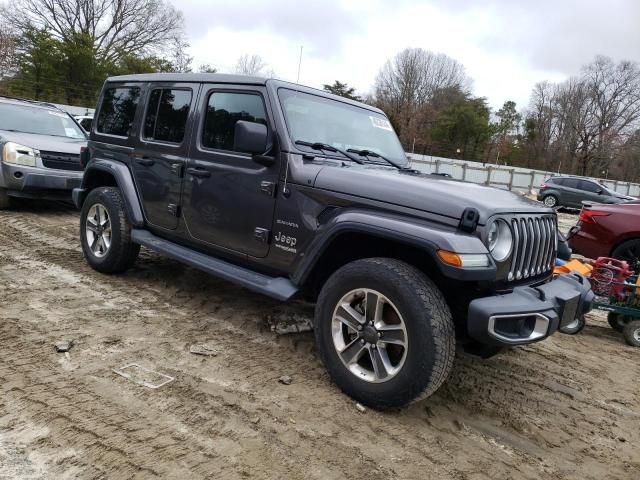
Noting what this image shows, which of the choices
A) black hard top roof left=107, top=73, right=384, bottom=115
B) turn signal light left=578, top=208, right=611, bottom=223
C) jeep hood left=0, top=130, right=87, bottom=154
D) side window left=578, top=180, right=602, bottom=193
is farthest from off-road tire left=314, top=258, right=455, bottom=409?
side window left=578, top=180, right=602, bottom=193

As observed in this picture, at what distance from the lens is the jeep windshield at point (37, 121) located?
8.17 meters

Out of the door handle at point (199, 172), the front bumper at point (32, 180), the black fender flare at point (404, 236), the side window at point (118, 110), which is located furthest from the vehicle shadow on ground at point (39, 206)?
the black fender flare at point (404, 236)

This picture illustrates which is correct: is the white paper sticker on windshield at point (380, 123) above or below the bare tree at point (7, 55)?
below

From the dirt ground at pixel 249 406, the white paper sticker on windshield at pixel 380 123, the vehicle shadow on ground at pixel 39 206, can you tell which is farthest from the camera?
the vehicle shadow on ground at pixel 39 206

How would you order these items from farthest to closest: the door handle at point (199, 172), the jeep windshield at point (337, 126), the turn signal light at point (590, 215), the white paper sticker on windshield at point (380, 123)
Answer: the turn signal light at point (590, 215) < the white paper sticker on windshield at point (380, 123) < the door handle at point (199, 172) < the jeep windshield at point (337, 126)

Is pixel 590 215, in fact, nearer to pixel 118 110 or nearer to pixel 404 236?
pixel 404 236

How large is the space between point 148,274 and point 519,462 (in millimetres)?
3937

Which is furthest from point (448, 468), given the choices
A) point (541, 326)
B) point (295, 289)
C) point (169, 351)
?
point (169, 351)

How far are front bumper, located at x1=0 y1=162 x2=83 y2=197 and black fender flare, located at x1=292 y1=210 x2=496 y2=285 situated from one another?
19.2ft

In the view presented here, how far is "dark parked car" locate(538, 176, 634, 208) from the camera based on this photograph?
70.9 feet

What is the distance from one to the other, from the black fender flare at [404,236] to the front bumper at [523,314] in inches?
6.9

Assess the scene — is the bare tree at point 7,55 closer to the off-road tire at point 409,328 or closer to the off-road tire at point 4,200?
the off-road tire at point 4,200

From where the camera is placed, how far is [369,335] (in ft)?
9.62

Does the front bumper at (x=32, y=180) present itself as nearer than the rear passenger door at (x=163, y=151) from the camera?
No
